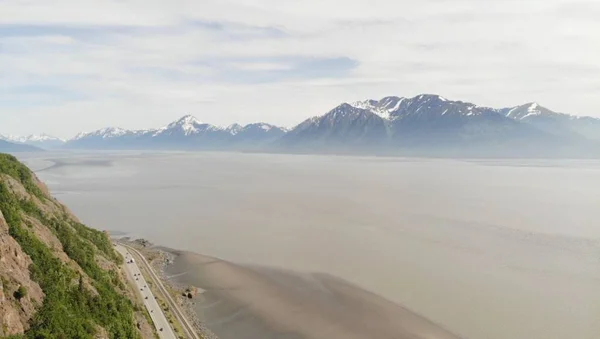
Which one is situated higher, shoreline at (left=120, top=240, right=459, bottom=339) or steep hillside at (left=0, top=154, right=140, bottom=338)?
steep hillside at (left=0, top=154, right=140, bottom=338)

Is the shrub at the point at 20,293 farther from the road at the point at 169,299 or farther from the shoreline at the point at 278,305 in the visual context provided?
the shoreline at the point at 278,305

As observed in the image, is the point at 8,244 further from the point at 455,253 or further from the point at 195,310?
the point at 455,253

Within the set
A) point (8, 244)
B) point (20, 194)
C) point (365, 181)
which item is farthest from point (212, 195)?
point (8, 244)

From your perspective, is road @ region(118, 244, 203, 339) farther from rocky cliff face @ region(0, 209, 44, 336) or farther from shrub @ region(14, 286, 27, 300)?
shrub @ region(14, 286, 27, 300)

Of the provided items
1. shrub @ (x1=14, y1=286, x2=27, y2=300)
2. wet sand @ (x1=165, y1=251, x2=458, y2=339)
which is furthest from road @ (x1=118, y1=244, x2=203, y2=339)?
shrub @ (x1=14, y1=286, x2=27, y2=300)

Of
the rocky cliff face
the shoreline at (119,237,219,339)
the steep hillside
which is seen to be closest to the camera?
the rocky cliff face

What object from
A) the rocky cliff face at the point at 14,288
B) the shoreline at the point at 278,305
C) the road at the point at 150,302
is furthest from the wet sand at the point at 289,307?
the rocky cliff face at the point at 14,288

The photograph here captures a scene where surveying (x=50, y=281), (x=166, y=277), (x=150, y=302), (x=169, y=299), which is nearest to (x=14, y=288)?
(x=50, y=281)
